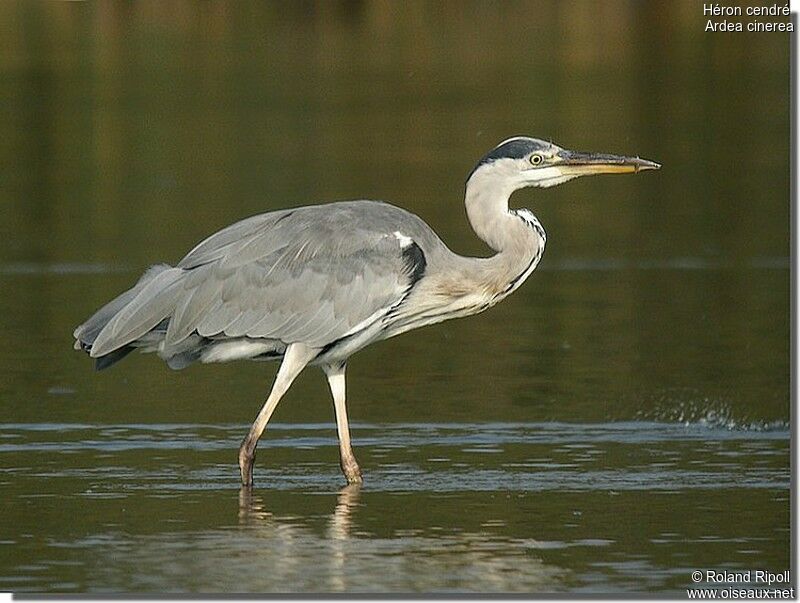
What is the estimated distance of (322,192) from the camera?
79.6 ft

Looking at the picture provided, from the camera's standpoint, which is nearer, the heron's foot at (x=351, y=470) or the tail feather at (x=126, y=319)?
the heron's foot at (x=351, y=470)

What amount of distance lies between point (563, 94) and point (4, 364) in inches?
859

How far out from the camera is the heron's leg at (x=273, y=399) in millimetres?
11312

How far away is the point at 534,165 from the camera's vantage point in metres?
11.9

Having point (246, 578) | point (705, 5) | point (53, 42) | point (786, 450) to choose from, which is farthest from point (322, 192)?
point (53, 42)

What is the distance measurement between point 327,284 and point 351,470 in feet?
3.15

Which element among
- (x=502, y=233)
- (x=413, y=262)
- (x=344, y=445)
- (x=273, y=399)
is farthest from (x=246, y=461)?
(x=502, y=233)

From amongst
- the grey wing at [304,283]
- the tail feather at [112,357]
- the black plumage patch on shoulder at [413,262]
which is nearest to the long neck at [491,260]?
the black plumage patch on shoulder at [413,262]

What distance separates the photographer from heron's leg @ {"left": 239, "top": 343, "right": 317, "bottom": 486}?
11.3 metres

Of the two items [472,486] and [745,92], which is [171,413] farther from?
[745,92]

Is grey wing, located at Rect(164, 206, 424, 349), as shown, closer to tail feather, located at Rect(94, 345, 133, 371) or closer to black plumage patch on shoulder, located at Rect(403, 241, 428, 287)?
black plumage patch on shoulder, located at Rect(403, 241, 428, 287)

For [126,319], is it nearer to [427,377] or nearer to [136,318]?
[136,318]

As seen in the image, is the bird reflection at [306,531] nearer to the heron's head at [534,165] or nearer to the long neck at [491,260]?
the long neck at [491,260]

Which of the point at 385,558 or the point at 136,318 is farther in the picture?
the point at 136,318
